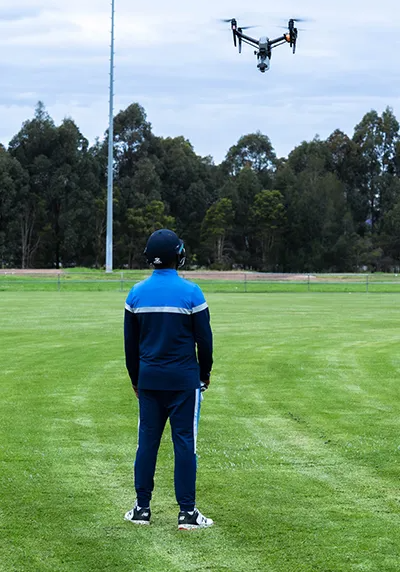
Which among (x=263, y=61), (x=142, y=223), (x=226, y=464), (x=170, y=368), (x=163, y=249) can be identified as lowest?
(x=226, y=464)

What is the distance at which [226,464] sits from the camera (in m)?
9.29

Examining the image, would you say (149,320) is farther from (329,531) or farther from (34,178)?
(34,178)

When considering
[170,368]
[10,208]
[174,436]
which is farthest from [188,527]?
[10,208]

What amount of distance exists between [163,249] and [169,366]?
848 millimetres

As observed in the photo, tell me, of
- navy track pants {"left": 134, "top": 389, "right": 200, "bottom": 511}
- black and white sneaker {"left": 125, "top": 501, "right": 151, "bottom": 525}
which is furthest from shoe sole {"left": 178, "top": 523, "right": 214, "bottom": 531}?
black and white sneaker {"left": 125, "top": 501, "right": 151, "bottom": 525}

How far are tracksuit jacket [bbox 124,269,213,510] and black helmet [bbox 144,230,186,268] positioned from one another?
74mm

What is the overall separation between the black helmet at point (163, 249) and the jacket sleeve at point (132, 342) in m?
0.43

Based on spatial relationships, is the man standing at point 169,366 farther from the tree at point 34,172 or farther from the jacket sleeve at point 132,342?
the tree at point 34,172

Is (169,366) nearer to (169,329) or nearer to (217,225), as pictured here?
(169,329)

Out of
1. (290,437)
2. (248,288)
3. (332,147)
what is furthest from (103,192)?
(290,437)

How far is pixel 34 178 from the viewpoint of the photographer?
92.6 meters

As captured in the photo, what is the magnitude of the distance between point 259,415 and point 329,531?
524 centimetres

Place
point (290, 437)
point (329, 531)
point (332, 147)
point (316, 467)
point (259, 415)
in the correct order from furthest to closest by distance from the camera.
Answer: point (332, 147) → point (259, 415) → point (290, 437) → point (316, 467) → point (329, 531)

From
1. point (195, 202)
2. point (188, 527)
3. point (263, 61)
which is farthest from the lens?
point (195, 202)
